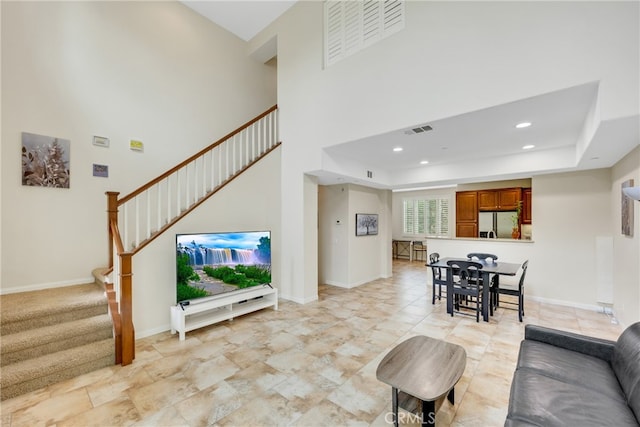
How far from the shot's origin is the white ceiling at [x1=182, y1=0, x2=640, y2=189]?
9.45 feet

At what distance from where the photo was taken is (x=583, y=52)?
8.10 feet

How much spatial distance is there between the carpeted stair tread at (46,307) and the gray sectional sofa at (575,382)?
4260 millimetres

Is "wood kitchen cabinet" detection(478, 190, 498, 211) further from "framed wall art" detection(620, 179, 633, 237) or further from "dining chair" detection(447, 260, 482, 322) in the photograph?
"dining chair" detection(447, 260, 482, 322)

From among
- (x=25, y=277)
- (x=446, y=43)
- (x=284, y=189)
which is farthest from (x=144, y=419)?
(x=446, y=43)

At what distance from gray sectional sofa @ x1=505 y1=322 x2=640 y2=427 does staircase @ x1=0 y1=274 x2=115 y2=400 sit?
382 centimetres

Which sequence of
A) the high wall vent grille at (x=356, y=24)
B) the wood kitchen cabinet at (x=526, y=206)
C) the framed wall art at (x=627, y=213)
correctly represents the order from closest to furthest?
the framed wall art at (x=627, y=213) → the high wall vent grille at (x=356, y=24) → the wood kitchen cabinet at (x=526, y=206)

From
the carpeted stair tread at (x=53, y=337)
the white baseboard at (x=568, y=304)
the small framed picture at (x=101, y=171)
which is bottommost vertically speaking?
the white baseboard at (x=568, y=304)

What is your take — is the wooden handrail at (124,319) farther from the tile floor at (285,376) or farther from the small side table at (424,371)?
the small side table at (424,371)

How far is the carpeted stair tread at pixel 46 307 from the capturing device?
2.80m

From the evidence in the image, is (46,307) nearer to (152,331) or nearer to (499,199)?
(152,331)

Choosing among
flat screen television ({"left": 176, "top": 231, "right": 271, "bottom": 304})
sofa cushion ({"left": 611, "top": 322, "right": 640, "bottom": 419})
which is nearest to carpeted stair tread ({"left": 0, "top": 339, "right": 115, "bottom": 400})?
flat screen television ({"left": 176, "top": 231, "right": 271, "bottom": 304})

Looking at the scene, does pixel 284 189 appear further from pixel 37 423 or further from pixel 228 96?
pixel 37 423

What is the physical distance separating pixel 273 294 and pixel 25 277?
3.41m

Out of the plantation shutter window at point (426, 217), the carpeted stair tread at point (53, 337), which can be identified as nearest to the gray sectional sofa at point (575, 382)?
the carpeted stair tread at point (53, 337)
